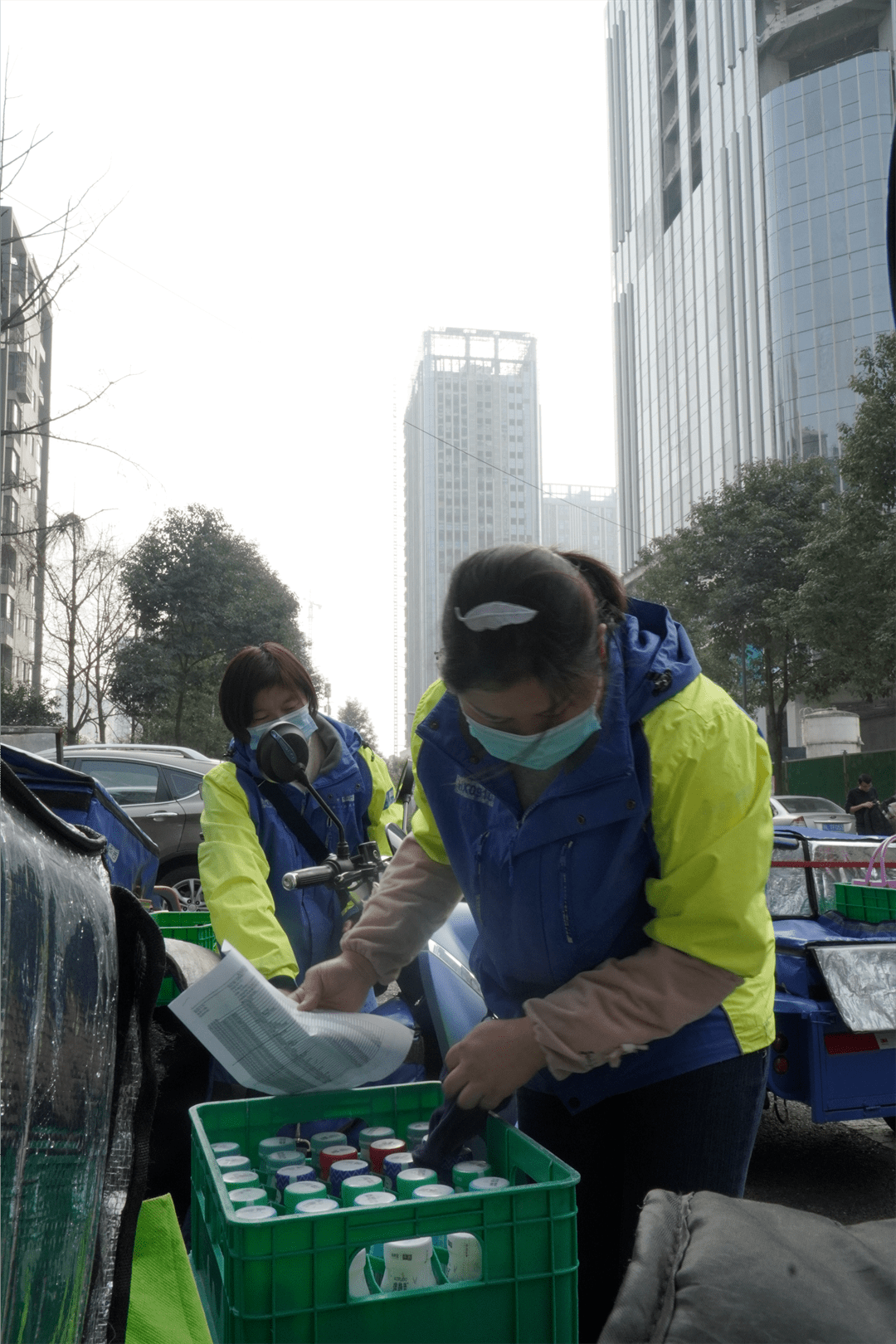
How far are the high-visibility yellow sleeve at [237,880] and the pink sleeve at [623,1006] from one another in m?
0.81

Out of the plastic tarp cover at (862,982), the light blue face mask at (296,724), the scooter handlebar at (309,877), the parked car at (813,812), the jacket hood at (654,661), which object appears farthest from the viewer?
the parked car at (813,812)

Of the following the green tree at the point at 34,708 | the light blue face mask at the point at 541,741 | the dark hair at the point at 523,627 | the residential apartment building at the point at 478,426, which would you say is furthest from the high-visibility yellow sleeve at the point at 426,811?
the green tree at the point at 34,708

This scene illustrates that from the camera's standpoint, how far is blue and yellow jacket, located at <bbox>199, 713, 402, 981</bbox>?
7.41ft

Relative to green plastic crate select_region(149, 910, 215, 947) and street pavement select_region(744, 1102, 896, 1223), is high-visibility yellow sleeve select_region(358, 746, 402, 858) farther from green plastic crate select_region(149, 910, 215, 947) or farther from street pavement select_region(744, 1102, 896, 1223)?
street pavement select_region(744, 1102, 896, 1223)

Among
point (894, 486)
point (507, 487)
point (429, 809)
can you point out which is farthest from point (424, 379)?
point (429, 809)

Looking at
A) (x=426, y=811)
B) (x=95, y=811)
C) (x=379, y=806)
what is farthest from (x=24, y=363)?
(x=426, y=811)

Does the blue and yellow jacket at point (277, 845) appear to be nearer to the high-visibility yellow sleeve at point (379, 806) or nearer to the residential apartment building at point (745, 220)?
the high-visibility yellow sleeve at point (379, 806)

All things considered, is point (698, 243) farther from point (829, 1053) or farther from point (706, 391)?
point (829, 1053)

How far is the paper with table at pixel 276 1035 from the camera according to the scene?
130 centimetres

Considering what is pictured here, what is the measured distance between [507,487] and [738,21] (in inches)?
2016

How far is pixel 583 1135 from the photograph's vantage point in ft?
5.63

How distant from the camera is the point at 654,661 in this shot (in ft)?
5.06

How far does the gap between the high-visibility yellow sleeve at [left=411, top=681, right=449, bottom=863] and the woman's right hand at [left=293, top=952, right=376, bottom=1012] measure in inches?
9.4

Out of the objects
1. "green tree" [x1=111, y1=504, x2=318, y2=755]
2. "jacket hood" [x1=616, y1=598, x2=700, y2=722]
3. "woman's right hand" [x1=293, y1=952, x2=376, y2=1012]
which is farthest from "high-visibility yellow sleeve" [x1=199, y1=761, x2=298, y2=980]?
"green tree" [x1=111, y1=504, x2=318, y2=755]
